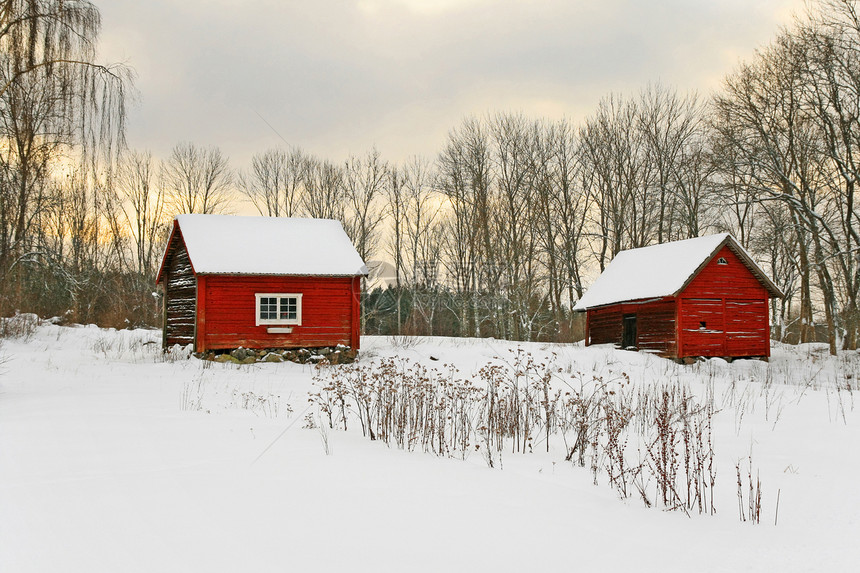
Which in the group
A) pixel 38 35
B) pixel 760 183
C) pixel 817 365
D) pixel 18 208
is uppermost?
pixel 760 183

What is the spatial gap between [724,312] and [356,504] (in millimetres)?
22406

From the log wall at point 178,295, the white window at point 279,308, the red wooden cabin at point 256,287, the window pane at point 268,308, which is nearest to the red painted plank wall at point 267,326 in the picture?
the red wooden cabin at point 256,287

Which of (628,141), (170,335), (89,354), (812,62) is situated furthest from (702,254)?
(89,354)

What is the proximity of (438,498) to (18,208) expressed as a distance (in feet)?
30.8

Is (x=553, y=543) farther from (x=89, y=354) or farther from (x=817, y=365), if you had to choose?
(x=817, y=365)

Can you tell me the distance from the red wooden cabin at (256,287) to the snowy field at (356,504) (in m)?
11.2

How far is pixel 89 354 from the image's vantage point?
1970cm

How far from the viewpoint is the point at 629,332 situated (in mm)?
25859

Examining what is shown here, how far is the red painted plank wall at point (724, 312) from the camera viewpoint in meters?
23.0

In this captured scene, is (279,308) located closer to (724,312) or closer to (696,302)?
(696,302)

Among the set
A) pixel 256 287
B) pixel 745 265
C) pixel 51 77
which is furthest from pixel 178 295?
pixel 745 265

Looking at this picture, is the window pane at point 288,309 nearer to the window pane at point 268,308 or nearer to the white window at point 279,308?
the white window at point 279,308

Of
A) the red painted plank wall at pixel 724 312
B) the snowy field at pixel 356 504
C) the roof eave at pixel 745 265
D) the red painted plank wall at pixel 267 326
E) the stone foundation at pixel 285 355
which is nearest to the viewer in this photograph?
the snowy field at pixel 356 504

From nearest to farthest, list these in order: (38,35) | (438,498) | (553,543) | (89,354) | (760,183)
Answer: (553,543) → (438,498) → (38,35) → (89,354) → (760,183)
